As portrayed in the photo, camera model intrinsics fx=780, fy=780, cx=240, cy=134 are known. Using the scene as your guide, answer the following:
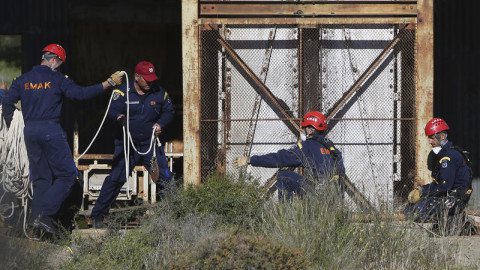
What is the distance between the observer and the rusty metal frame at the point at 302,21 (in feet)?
33.3

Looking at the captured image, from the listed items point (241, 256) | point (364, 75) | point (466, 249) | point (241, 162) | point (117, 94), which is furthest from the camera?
point (364, 75)

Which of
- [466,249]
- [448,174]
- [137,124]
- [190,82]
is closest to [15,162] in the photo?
[137,124]

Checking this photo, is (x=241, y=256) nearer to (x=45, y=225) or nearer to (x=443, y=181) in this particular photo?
(x=45, y=225)

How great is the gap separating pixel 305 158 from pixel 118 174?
2.39 metres

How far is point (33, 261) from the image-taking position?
24.3ft

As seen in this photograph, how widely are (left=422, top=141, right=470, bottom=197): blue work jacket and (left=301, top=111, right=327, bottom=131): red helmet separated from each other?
1.56 meters

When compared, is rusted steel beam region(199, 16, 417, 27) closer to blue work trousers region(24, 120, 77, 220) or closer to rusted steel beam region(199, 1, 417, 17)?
rusted steel beam region(199, 1, 417, 17)

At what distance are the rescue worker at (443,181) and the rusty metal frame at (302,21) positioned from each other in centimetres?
34

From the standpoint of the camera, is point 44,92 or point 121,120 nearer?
point 44,92

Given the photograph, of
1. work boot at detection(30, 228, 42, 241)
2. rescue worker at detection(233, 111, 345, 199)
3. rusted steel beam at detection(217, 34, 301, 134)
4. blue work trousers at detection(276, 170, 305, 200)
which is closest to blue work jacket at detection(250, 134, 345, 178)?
rescue worker at detection(233, 111, 345, 199)

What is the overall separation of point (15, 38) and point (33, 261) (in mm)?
26345

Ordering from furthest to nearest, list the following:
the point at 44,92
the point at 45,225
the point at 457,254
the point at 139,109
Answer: the point at 139,109
the point at 44,92
the point at 45,225
the point at 457,254

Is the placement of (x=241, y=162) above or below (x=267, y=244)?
above

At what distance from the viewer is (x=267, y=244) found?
22.9 feet
